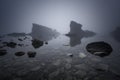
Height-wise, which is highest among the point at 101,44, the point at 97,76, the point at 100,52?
the point at 101,44

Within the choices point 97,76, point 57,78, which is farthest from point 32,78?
point 97,76

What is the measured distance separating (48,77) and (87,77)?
2.68m

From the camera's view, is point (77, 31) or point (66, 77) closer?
point (66, 77)

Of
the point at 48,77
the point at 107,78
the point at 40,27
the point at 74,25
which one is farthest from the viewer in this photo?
the point at 40,27

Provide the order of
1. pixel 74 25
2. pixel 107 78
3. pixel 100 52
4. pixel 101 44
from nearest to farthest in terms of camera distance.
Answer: pixel 107 78 → pixel 100 52 → pixel 101 44 → pixel 74 25

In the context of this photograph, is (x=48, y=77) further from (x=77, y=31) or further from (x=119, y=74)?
(x=77, y=31)

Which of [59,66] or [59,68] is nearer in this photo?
[59,68]

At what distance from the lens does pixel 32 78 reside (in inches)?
228

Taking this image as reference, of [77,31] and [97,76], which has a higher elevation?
[77,31]

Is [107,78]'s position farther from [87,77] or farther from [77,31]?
[77,31]

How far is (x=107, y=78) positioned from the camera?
5539 millimetres

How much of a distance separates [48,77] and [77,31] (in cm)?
8243

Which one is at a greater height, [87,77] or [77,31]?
[77,31]

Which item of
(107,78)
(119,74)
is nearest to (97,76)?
(107,78)
